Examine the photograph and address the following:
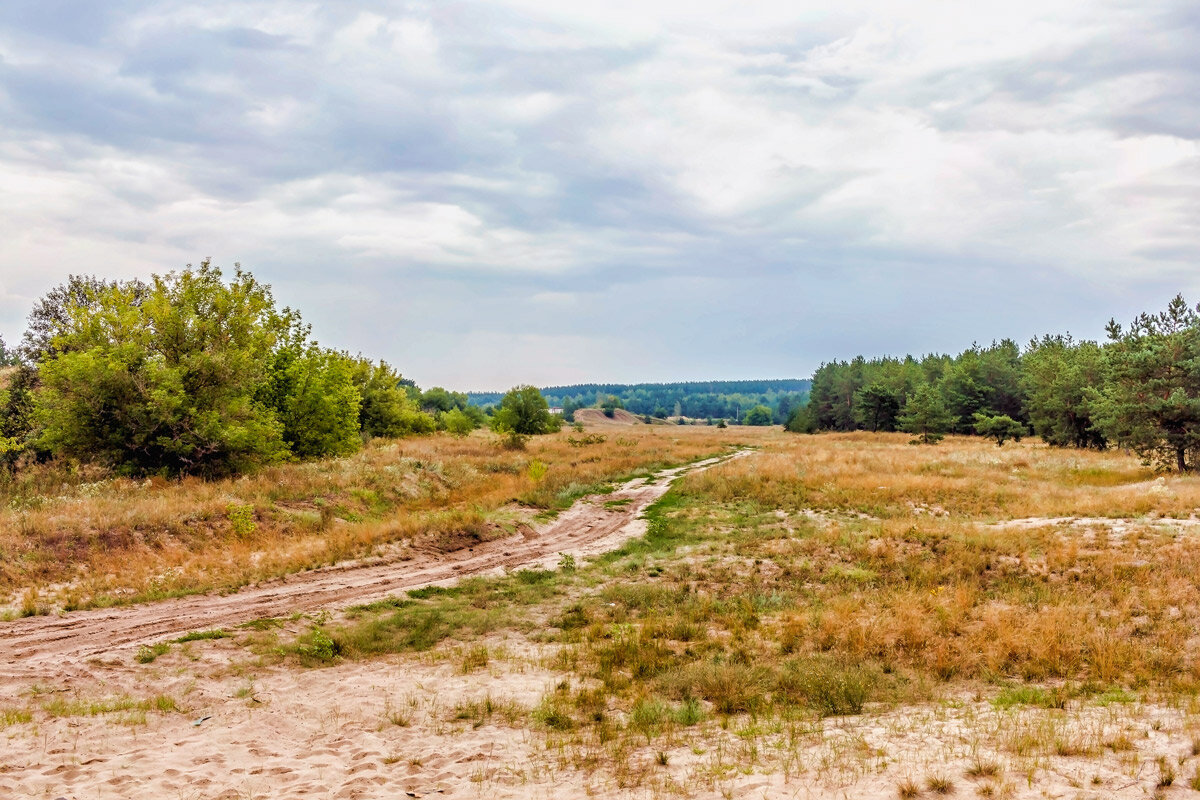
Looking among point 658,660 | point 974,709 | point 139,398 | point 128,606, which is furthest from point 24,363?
point 974,709

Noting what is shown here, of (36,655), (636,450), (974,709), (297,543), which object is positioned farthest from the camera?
(636,450)

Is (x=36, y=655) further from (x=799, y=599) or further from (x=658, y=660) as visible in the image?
(x=799, y=599)

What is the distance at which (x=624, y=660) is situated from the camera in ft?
35.3

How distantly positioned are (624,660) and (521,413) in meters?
47.2

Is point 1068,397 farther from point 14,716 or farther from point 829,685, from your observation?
point 14,716

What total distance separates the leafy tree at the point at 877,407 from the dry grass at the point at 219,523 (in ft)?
236

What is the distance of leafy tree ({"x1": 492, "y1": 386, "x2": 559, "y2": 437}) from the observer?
57031mm

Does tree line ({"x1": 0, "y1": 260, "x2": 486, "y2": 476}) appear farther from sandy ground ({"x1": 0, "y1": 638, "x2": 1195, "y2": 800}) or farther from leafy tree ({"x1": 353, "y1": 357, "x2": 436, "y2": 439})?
leafy tree ({"x1": 353, "y1": 357, "x2": 436, "y2": 439})

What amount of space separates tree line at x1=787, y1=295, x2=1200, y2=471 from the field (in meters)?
16.1

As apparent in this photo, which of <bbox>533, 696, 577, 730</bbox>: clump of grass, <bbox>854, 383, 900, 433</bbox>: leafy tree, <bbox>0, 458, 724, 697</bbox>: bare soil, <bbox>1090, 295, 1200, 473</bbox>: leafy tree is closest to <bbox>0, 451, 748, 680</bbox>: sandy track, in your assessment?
<bbox>0, 458, 724, 697</bbox>: bare soil

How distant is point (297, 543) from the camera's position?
60.5 ft

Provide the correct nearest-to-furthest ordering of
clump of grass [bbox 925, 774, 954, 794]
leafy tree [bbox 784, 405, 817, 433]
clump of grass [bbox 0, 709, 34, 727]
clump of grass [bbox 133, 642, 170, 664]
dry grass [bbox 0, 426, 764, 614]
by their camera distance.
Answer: clump of grass [bbox 925, 774, 954, 794] → clump of grass [bbox 0, 709, 34, 727] → clump of grass [bbox 133, 642, 170, 664] → dry grass [bbox 0, 426, 764, 614] → leafy tree [bbox 784, 405, 817, 433]

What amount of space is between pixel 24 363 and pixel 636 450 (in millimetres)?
40464

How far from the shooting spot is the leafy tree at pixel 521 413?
57031 millimetres
